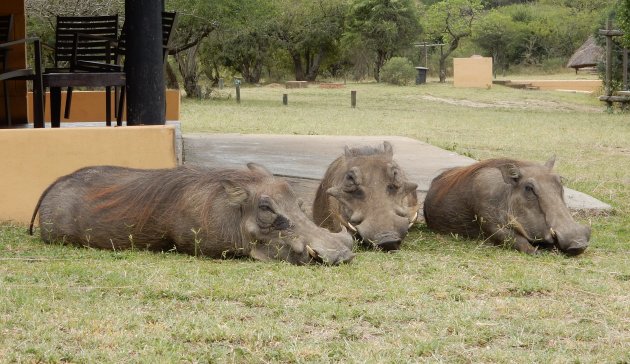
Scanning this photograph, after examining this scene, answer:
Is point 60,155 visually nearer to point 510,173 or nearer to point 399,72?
point 510,173

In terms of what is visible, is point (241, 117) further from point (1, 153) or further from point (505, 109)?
point (1, 153)

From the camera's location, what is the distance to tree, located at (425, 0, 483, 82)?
164 feet

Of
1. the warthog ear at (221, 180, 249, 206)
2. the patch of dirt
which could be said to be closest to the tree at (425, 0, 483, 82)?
the patch of dirt

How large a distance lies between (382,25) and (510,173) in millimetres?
39660

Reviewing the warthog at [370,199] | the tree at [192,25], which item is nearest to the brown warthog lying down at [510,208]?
the warthog at [370,199]

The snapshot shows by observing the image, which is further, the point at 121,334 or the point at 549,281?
the point at 549,281

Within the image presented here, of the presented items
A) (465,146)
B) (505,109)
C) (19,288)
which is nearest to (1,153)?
(19,288)

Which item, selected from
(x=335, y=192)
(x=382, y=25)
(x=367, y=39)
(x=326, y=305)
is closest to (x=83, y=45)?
(x=335, y=192)

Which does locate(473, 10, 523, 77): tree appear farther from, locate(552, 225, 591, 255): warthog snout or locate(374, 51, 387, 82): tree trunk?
locate(552, 225, 591, 255): warthog snout

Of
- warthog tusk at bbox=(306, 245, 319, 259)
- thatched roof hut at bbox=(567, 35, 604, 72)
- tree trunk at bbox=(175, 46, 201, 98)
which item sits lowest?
warthog tusk at bbox=(306, 245, 319, 259)

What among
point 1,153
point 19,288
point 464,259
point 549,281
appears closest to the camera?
point 19,288

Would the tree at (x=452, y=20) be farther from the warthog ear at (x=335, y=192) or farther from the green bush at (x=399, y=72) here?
the warthog ear at (x=335, y=192)

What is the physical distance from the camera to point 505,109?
25.3 m

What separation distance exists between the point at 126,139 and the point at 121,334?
3201mm
